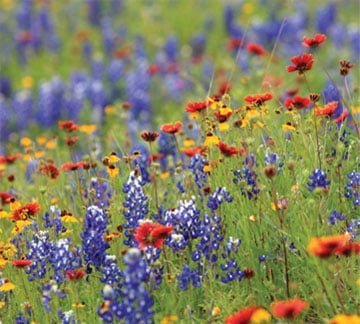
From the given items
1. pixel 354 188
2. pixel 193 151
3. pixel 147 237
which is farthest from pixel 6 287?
pixel 354 188

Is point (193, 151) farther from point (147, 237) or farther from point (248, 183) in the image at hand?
point (147, 237)

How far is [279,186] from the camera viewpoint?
3.75 m

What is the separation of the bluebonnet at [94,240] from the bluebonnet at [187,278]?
38 centimetres

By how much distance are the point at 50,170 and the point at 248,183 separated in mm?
1042

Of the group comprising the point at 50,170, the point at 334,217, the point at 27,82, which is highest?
the point at 27,82

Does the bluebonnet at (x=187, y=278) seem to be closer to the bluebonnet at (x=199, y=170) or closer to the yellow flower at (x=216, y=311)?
the yellow flower at (x=216, y=311)

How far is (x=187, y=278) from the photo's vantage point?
3.23 m

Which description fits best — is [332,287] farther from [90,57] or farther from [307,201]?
[90,57]

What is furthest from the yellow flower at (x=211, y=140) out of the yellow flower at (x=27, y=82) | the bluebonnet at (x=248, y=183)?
the yellow flower at (x=27, y=82)

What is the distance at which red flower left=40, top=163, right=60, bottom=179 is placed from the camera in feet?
13.9

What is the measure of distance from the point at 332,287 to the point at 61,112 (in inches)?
238

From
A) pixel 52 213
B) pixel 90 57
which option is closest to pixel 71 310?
pixel 52 213

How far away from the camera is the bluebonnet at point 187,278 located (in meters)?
3.22

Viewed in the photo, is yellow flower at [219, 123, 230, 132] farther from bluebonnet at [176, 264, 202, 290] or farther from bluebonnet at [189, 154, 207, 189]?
bluebonnet at [176, 264, 202, 290]
